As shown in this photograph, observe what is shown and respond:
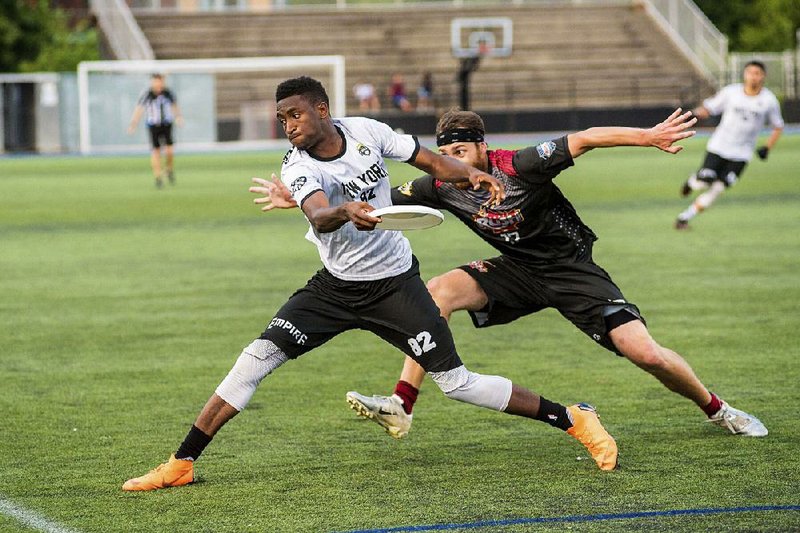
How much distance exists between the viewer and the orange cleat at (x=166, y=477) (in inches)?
252

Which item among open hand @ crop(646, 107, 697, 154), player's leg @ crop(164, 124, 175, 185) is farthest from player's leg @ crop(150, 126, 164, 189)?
open hand @ crop(646, 107, 697, 154)

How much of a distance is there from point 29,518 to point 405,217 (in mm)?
2002

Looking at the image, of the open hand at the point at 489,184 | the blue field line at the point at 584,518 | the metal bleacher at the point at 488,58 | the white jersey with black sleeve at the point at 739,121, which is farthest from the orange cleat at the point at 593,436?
the metal bleacher at the point at 488,58

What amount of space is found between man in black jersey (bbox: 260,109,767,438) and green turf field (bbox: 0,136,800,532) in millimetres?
265

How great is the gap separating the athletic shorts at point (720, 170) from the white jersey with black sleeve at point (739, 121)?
0.06 metres

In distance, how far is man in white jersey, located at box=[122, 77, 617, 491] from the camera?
6238mm

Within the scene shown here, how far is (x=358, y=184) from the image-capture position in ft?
20.6

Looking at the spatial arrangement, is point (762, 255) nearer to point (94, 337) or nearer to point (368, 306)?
point (94, 337)

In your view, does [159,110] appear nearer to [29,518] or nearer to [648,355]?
[648,355]

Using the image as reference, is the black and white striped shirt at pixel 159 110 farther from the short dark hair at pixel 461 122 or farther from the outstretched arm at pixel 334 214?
the outstretched arm at pixel 334 214

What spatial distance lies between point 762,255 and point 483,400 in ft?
30.3

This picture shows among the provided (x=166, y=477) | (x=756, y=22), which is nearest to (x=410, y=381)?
(x=166, y=477)

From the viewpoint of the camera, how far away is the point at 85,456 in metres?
7.10

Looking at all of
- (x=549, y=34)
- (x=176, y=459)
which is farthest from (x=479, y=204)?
(x=549, y=34)
